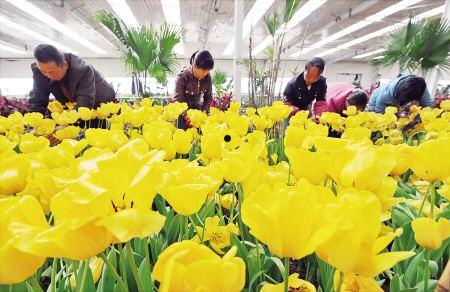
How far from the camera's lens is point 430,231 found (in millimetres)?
345

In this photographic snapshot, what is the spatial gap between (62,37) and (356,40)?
10361mm

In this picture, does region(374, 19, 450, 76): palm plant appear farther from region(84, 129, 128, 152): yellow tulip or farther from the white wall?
the white wall

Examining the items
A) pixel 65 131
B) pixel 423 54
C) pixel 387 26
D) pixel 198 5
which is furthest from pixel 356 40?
pixel 65 131

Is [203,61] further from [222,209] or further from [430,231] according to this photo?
[430,231]

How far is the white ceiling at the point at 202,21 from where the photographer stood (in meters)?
6.88

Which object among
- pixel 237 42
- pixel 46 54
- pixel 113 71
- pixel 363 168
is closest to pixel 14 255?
pixel 363 168

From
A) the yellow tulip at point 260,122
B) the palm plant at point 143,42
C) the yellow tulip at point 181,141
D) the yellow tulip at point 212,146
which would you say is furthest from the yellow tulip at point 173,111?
the palm plant at point 143,42

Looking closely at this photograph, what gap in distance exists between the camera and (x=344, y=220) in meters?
0.21

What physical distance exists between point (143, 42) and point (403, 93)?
7.87ft

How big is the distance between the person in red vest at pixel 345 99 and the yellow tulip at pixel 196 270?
2472 millimetres

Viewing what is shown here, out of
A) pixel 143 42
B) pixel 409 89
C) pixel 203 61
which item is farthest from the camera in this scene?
pixel 143 42

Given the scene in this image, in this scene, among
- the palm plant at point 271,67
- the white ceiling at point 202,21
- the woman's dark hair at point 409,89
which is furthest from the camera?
the white ceiling at point 202,21

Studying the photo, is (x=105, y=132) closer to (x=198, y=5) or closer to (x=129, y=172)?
(x=129, y=172)

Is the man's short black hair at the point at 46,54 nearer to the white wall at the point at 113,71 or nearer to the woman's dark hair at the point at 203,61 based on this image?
the woman's dark hair at the point at 203,61
